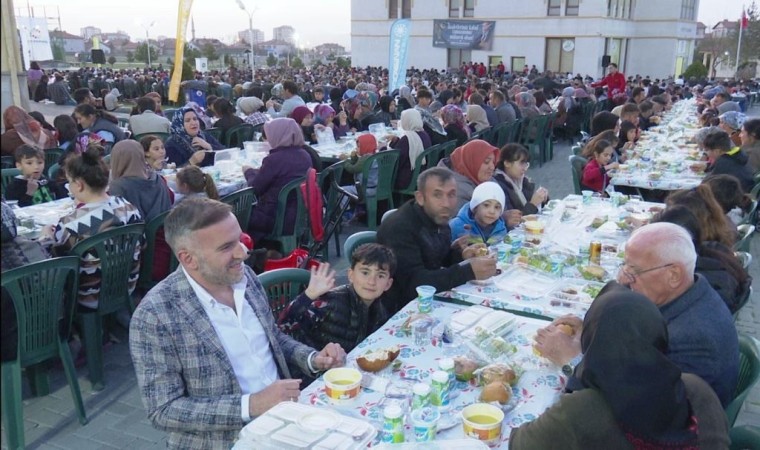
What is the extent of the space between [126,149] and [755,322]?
5160 mm

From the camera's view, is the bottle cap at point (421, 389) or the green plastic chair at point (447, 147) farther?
the green plastic chair at point (447, 147)

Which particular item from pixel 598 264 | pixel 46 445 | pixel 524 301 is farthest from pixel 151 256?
pixel 598 264

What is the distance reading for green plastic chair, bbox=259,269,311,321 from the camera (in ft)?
10.5

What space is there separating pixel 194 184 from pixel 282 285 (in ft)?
5.90

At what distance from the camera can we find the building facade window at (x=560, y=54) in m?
33.8

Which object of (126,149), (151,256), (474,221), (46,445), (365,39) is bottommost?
(46,445)

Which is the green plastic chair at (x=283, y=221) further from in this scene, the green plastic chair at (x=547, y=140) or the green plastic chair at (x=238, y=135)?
the green plastic chair at (x=547, y=140)

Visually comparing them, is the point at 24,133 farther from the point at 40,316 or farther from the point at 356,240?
the point at 356,240

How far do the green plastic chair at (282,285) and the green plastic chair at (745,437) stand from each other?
6.76 ft

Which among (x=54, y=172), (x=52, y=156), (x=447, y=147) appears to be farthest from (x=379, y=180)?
(x=52, y=156)

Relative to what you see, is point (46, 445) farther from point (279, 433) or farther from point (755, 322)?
point (755, 322)

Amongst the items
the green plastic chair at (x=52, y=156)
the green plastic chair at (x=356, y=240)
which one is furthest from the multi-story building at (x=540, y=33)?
the green plastic chair at (x=356, y=240)

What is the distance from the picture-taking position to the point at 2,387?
2.50 feet

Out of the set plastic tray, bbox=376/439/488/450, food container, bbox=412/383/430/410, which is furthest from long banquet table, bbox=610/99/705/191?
plastic tray, bbox=376/439/488/450
